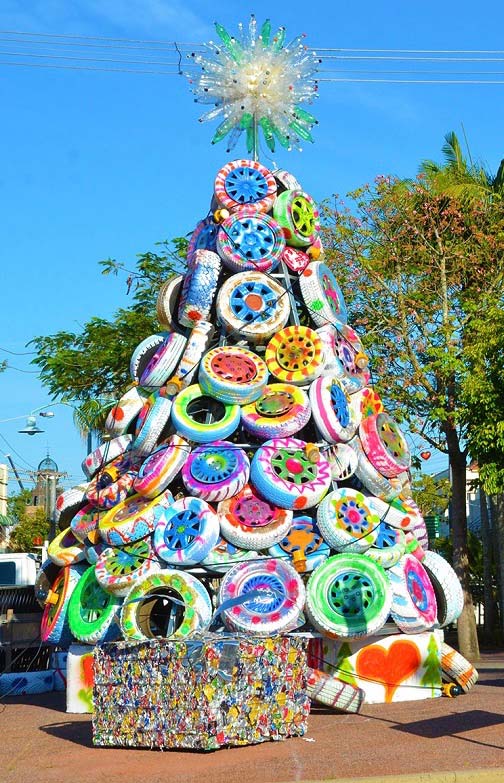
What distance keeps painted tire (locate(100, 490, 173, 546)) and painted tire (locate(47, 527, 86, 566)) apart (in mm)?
1132

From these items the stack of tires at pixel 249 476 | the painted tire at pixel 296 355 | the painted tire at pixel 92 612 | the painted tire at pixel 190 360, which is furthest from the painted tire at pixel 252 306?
the painted tire at pixel 92 612

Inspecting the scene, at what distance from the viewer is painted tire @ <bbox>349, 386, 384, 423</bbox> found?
50.2 feet

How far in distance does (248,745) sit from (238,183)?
8451mm

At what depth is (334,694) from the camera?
12.9 m

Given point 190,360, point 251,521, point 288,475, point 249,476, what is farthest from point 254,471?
point 190,360

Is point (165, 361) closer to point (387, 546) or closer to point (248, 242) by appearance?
point (248, 242)

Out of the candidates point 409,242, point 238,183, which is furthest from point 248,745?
point 409,242

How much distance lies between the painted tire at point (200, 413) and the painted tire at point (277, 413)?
0.21 meters

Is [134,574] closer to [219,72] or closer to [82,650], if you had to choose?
[82,650]

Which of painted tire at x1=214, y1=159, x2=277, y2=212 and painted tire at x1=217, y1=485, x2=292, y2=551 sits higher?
painted tire at x1=214, y1=159, x2=277, y2=212

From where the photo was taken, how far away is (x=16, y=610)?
1995 centimetres

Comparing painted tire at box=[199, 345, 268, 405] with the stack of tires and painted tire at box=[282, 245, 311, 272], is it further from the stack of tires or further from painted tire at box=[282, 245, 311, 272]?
painted tire at box=[282, 245, 311, 272]

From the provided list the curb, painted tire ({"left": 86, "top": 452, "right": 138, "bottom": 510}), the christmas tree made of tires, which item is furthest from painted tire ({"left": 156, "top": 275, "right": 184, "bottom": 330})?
the curb

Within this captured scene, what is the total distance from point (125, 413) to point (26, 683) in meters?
4.43
